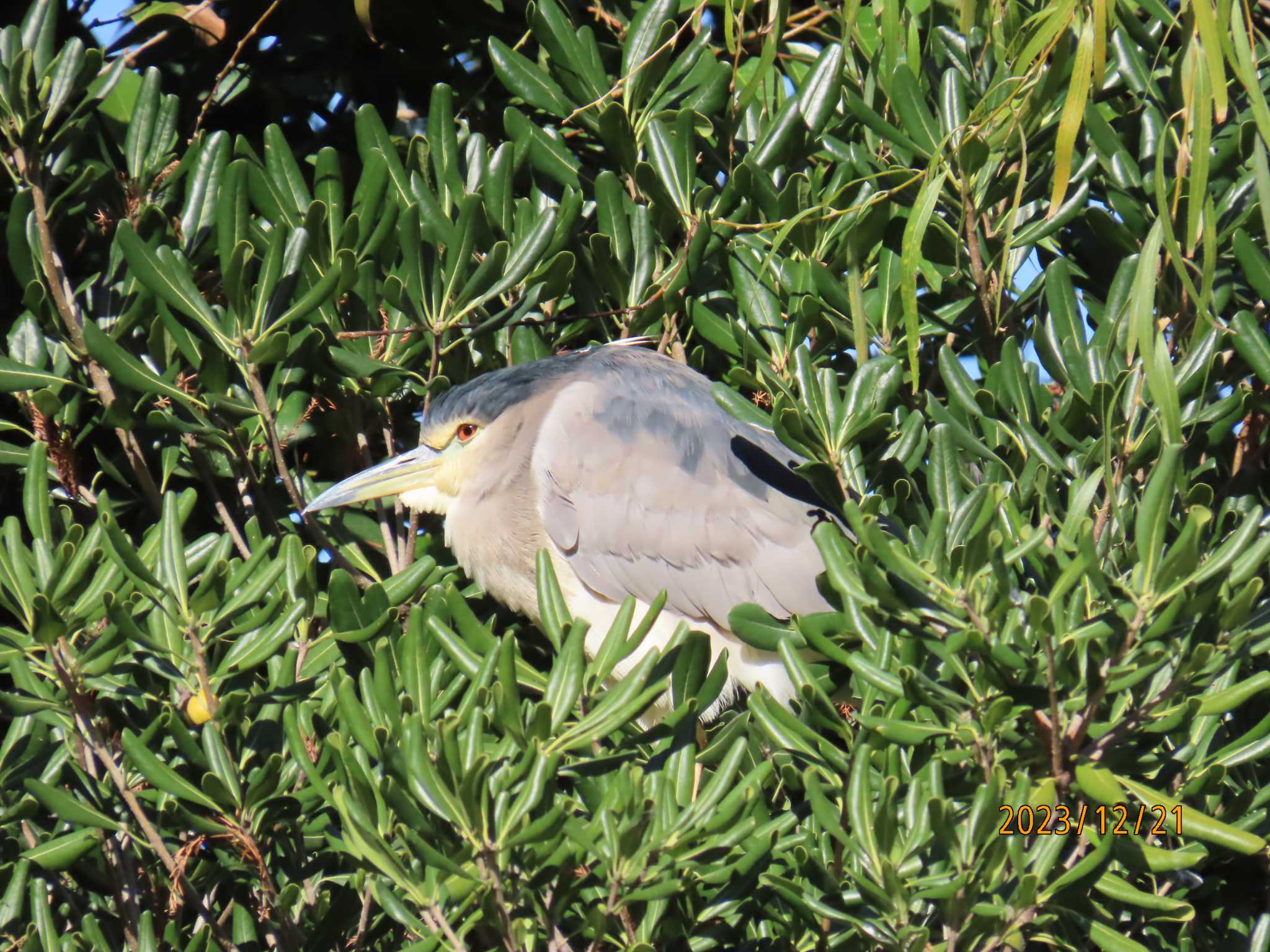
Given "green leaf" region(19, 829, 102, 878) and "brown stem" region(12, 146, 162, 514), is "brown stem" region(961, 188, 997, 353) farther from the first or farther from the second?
"green leaf" region(19, 829, 102, 878)

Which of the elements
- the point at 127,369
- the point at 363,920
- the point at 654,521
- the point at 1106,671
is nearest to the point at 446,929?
the point at 363,920

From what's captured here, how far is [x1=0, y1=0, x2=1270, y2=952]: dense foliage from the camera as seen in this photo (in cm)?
170

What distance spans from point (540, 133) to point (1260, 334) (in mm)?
1547

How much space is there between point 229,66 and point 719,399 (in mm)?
1510

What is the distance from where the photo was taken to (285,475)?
2613 millimetres

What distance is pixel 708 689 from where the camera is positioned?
1947 millimetres

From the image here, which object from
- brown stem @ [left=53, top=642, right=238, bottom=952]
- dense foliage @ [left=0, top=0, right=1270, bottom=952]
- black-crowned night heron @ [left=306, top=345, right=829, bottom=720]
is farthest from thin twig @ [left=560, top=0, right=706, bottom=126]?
brown stem @ [left=53, top=642, right=238, bottom=952]

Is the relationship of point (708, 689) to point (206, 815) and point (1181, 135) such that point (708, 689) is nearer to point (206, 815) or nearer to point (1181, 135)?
point (206, 815)

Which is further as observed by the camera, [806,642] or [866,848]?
[806,642]

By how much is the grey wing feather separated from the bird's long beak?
31cm

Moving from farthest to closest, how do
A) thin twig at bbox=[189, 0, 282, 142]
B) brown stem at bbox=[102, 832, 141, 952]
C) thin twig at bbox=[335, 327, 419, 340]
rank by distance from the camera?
thin twig at bbox=[189, 0, 282, 142] → thin twig at bbox=[335, 327, 419, 340] → brown stem at bbox=[102, 832, 141, 952]

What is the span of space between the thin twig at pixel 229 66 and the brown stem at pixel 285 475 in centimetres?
75

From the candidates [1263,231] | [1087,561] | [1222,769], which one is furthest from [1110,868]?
[1263,231]

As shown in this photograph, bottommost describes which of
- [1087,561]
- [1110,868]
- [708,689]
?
[1110,868]
